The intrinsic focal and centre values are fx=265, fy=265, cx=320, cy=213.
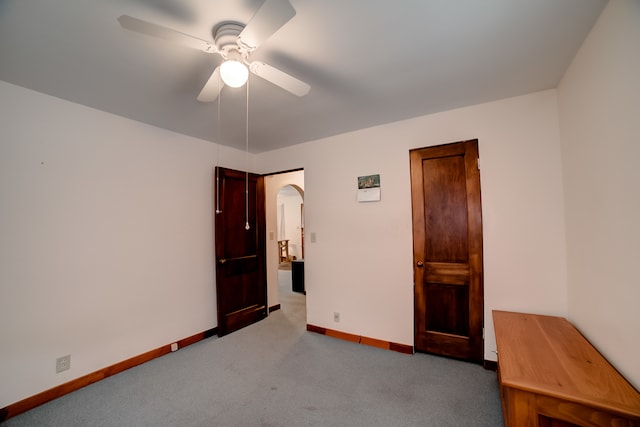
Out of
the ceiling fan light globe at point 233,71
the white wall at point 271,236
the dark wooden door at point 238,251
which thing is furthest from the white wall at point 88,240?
the ceiling fan light globe at point 233,71

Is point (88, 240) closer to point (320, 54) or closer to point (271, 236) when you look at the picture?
point (271, 236)

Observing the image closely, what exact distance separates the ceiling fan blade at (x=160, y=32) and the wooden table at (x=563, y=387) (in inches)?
87.3

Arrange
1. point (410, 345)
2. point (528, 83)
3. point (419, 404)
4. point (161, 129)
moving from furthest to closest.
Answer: point (161, 129), point (410, 345), point (528, 83), point (419, 404)

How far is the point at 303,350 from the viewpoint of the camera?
2859 millimetres

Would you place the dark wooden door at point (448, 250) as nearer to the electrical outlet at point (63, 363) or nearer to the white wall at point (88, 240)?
the white wall at point (88, 240)

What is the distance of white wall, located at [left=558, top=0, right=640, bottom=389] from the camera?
3.93ft

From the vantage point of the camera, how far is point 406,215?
9.12 ft

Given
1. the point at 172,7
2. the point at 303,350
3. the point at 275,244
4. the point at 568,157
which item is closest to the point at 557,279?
the point at 568,157

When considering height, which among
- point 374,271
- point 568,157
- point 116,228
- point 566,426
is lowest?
point 566,426

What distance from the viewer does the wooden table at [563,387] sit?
111 centimetres

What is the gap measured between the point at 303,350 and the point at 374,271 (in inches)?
45.2

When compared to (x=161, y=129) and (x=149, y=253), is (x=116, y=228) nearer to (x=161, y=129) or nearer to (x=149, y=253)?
(x=149, y=253)

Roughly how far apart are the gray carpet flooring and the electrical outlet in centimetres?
22

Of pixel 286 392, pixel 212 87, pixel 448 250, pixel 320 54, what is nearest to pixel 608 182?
pixel 448 250
